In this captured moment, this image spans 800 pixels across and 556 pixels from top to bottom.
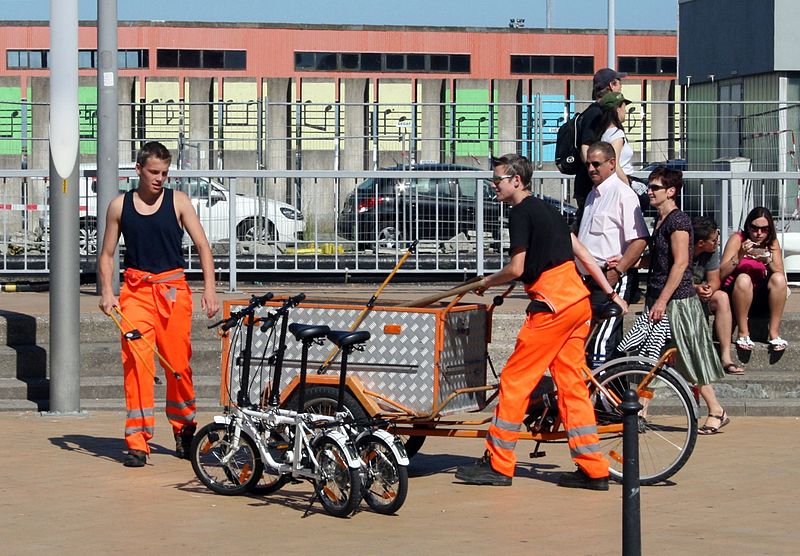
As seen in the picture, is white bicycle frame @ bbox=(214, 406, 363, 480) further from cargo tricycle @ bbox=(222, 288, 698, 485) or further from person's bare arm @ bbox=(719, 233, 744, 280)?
person's bare arm @ bbox=(719, 233, 744, 280)

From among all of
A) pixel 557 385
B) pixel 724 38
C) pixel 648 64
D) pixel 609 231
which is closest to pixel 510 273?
pixel 557 385

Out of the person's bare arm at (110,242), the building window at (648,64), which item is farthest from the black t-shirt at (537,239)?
the building window at (648,64)

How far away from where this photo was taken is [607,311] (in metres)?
8.44

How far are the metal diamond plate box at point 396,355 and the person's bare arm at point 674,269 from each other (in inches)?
54.1

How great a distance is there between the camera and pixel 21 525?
7.18 meters

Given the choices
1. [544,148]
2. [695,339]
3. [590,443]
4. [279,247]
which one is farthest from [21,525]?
[544,148]

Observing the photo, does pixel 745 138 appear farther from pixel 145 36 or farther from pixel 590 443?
pixel 145 36

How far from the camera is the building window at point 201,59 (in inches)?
1991

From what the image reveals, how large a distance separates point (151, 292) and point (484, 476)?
89.9 inches

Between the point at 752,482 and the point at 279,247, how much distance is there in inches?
327

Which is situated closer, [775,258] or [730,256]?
[730,256]

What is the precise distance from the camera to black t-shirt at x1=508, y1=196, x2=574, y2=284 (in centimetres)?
799

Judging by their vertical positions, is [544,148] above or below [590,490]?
above

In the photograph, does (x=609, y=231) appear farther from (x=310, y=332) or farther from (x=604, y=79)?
(x=310, y=332)
